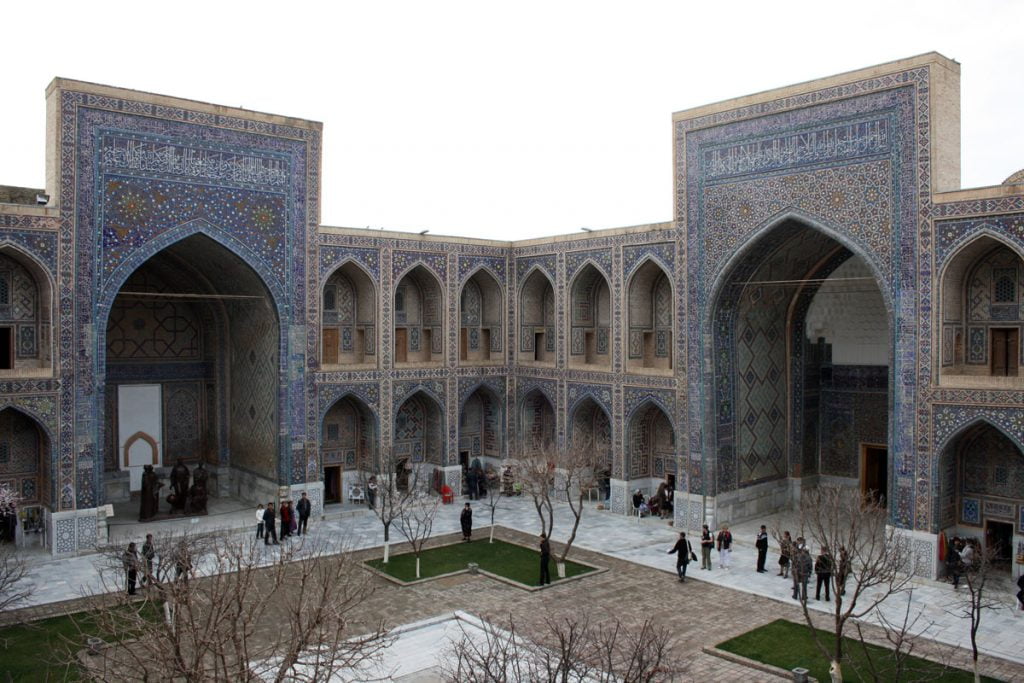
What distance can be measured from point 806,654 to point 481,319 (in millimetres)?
10683

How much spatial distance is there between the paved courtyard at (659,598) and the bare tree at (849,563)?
42 centimetres

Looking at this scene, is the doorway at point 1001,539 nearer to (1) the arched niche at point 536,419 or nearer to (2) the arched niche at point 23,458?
(1) the arched niche at point 536,419

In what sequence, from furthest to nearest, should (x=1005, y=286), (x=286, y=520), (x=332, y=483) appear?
(x=332, y=483), (x=286, y=520), (x=1005, y=286)

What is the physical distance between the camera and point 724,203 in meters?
13.9

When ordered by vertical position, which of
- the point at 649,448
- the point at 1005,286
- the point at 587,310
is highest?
the point at 1005,286

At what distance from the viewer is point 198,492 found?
15203mm

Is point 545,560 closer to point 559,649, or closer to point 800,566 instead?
point 559,649

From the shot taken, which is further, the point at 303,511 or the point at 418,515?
the point at 418,515

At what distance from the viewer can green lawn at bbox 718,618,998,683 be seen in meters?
8.42

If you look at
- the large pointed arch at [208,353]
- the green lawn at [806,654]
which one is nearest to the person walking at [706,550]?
the green lawn at [806,654]

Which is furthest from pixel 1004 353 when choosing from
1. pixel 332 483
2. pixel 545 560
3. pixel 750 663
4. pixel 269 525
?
pixel 332 483

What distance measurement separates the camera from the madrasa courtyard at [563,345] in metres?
11.5

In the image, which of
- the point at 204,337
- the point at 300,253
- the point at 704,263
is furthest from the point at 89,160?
the point at 704,263

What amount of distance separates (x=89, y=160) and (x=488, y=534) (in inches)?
334
